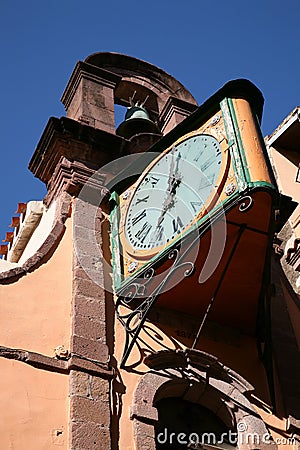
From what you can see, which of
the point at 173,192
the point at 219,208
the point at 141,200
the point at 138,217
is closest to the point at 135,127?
the point at 141,200

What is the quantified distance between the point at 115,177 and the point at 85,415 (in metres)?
2.89

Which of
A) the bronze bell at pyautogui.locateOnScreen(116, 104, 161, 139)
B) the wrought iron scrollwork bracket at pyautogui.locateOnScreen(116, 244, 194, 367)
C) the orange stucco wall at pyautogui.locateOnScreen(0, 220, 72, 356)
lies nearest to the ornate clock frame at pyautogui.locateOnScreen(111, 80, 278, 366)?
the wrought iron scrollwork bracket at pyautogui.locateOnScreen(116, 244, 194, 367)

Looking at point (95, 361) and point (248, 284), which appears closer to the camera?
point (95, 361)

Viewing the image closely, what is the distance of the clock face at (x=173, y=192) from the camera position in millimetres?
7539

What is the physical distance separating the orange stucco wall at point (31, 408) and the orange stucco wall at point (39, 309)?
267mm

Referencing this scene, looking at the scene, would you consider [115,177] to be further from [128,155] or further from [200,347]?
[200,347]

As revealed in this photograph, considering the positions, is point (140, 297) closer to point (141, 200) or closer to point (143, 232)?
point (143, 232)

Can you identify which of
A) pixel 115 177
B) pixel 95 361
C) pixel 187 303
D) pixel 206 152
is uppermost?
pixel 115 177

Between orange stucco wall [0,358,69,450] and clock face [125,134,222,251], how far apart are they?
5.21ft

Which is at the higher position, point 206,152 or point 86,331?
point 206,152

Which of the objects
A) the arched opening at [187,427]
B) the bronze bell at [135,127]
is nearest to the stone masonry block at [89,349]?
the arched opening at [187,427]

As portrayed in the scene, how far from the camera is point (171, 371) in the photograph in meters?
7.51

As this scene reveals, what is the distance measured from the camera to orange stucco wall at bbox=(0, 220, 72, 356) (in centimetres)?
712

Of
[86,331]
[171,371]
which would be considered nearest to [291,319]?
[171,371]
